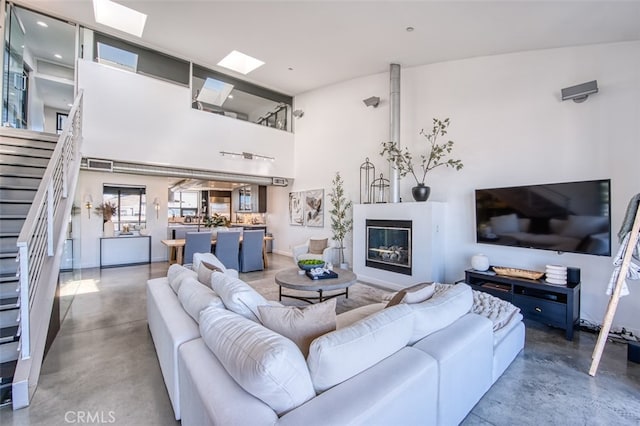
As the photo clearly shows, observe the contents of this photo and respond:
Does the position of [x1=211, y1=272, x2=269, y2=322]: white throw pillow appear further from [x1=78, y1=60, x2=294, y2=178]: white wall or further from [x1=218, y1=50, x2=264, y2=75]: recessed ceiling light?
[x1=218, y1=50, x2=264, y2=75]: recessed ceiling light

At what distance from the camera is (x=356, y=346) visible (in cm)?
130

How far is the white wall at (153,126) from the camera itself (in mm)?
5094

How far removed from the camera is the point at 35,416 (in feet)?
6.17

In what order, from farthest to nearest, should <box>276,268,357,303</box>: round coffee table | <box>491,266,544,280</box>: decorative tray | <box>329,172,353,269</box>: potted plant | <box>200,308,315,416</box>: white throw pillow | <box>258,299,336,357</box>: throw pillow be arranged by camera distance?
<box>329,172,353,269</box>: potted plant → <box>491,266,544,280</box>: decorative tray → <box>276,268,357,303</box>: round coffee table → <box>258,299,336,357</box>: throw pillow → <box>200,308,315,416</box>: white throw pillow

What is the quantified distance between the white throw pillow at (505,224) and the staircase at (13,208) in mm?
4963

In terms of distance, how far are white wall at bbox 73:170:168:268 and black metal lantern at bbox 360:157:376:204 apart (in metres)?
5.07

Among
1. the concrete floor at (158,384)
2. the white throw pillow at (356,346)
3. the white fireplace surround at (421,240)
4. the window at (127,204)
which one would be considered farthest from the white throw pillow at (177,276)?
the window at (127,204)

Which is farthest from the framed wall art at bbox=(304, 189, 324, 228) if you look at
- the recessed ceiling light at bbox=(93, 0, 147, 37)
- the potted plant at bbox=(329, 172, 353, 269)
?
the recessed ceiling light at bbox=(93, 0, 147, 37)

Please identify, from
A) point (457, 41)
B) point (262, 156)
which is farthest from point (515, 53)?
point (262, 156)

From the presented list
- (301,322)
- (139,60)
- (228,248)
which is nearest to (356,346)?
(301,322)

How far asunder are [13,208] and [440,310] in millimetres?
4474

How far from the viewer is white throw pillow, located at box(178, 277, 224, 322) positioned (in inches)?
73.9

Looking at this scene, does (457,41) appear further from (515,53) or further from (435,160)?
(435,160)

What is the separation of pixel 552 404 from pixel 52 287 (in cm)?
411
